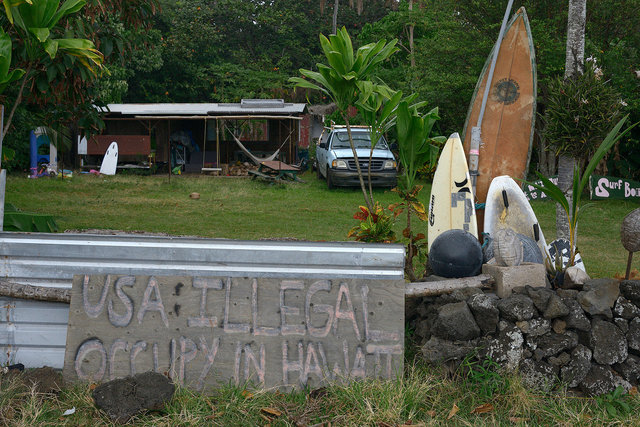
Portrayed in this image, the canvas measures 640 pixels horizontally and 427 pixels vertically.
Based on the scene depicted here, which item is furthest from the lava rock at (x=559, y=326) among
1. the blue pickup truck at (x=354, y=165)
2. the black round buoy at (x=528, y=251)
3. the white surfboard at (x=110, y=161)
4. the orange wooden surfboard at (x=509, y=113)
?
the white surfboard at (x=110, y=161)

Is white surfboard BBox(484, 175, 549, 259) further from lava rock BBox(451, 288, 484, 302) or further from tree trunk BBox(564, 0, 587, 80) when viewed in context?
tree trunk BBox(564, 0, 587, 80)

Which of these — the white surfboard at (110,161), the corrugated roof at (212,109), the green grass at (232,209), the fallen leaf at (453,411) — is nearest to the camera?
the fallen leaf at (453,411)

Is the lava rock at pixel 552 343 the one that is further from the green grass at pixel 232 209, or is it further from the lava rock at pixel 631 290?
the green grass at pixel 232 209

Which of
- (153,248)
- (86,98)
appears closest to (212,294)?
(153,248)

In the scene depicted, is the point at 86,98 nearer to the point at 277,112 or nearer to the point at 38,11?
the point at 38,11

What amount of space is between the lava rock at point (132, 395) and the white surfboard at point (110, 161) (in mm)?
17483

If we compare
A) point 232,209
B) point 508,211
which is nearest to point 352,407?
point 508,211

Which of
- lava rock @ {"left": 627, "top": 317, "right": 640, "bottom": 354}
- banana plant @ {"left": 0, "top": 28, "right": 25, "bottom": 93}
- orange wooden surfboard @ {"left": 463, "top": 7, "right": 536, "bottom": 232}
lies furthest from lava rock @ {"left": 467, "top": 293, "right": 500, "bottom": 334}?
banana plant @ {"left": 0, "top": 28, "right": 25, "bottom": 93}

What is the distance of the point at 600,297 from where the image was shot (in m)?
4.50

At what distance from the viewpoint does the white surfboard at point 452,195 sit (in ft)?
20.5

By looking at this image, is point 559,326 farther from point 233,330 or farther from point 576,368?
point 233,330

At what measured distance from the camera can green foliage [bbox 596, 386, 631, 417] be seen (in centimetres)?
410

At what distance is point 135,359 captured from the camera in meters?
4.30

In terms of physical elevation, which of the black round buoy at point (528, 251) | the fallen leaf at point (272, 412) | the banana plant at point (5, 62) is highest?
the banana plant at point (5, 62)
